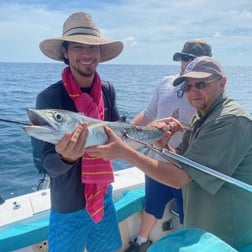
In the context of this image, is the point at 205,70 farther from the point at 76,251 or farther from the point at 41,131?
the point at 76,251

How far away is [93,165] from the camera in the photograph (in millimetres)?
1965

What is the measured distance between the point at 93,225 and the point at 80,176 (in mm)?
335

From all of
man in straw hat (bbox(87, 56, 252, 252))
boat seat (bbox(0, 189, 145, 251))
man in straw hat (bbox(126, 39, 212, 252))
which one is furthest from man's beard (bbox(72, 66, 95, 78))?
boat seat (bbox(0, 189, 145, 251))

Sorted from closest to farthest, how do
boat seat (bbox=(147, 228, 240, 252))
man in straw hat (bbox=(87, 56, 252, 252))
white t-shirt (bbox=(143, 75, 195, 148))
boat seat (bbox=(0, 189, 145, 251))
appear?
1. boat seat (bbox=(147, 228, 240, 252))
2. man in straw hat (bbox=(87, 56, 252, 252))
3. boat seat (bbox=(0, 189, 145, 251))
4. white t-shirt (bbox=(143, 75, 195, 148))

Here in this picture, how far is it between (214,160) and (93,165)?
707 millimetres

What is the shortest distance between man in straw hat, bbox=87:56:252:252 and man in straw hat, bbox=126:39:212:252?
892 millimetres

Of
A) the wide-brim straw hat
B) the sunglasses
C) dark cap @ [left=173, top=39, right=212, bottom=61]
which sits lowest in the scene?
the sunglasses

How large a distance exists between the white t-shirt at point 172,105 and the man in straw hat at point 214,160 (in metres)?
0.87

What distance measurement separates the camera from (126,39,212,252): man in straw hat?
8.83ft

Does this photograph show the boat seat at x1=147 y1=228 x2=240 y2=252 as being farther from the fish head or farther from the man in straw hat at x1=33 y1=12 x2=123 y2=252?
the man in straw hat at x1=33 y1=12 x2=123 y2=252

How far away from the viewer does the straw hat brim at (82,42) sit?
6.27 feet

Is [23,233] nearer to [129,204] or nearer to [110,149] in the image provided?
[129,204]

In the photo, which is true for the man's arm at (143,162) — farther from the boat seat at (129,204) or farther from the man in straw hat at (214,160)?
the boat seat at (129,204)

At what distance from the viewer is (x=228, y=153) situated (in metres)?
1.55
